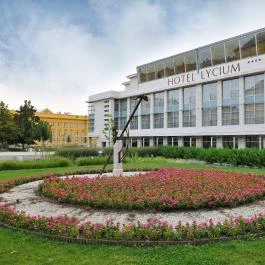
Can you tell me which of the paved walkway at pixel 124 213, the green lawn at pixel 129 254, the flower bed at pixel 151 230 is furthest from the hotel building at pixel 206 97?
the green lawn at pixel 129 254

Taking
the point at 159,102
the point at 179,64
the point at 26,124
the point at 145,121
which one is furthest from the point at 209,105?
the point at 26,124

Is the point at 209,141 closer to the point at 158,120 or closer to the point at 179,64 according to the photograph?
the point at 158,120

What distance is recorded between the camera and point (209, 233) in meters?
6.37

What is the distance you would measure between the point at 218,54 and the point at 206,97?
4981mm

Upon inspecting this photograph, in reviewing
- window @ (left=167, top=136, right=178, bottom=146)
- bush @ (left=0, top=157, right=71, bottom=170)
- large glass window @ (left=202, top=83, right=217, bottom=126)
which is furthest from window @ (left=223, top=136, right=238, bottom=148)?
bush @ (left=0, top=157, right=71, bottom=170)

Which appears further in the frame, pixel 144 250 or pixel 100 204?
pixel 100 204

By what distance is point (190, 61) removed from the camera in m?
41.0

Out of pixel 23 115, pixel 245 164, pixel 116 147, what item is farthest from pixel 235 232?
pixel 23 115

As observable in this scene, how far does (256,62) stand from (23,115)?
4719 cm

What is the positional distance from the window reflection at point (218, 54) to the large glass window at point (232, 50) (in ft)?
1.70

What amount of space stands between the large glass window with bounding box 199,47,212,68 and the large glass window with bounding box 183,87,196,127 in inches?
129

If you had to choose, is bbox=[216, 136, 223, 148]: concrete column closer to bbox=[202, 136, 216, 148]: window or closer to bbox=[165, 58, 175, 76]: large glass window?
bbox=[202, 136, 216, 148]: window

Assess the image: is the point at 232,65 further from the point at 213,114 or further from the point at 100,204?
the point at 100,204

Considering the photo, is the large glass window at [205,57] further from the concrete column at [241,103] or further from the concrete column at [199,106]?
the concrete column at [241,103]
